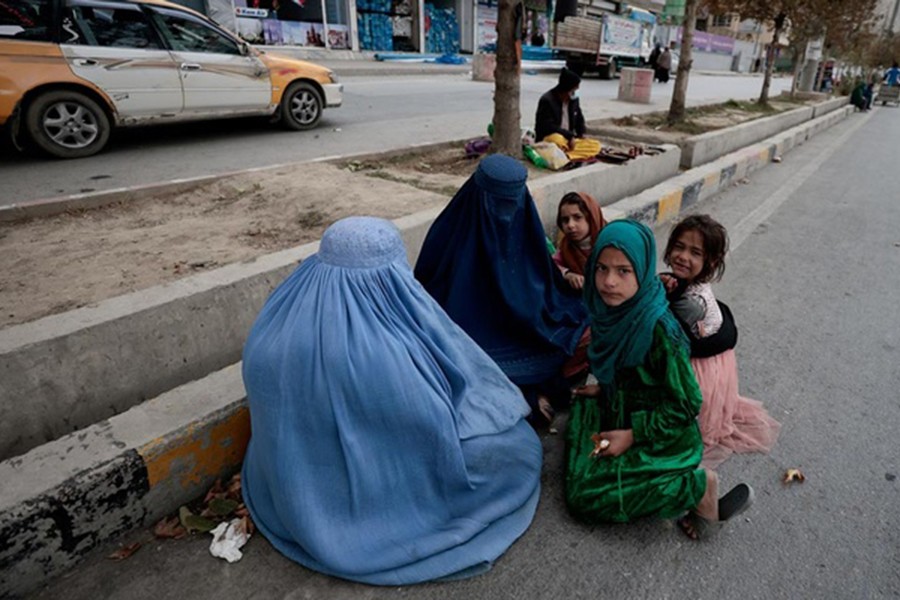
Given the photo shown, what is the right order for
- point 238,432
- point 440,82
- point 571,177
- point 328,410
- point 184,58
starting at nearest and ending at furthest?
point 328,410 < point 238,432 < point 571,177 < point 184,58 < point 440,82

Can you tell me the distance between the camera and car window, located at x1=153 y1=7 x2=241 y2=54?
633cm

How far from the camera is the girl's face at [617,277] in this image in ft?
6.43

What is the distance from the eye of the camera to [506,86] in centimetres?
551

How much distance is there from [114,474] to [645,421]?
180 centimetres

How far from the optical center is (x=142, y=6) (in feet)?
20.1

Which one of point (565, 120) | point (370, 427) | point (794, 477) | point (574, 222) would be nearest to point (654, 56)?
point (565, 120)

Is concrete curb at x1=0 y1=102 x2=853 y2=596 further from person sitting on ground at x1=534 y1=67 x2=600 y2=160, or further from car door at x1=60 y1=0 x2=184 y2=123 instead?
car door at x1=60 y1=0 x2=184 y2=123

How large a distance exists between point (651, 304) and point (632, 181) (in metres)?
4.31

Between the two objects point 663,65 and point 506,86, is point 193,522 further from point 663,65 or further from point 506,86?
point 663,65

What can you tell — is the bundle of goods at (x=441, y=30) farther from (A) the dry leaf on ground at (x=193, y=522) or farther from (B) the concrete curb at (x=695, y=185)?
(A) the dry leaf on ground at (x=193, y=522)

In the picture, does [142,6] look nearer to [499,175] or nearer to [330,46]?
[499,175]

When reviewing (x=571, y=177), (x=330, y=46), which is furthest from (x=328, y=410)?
(x=330, y=46)

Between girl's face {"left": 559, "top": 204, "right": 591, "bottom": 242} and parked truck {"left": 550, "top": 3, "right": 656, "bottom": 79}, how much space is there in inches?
814

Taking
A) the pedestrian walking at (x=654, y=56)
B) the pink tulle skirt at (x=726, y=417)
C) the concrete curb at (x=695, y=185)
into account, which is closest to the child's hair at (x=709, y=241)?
the pink tulle skirt at (x=726, y=417)
